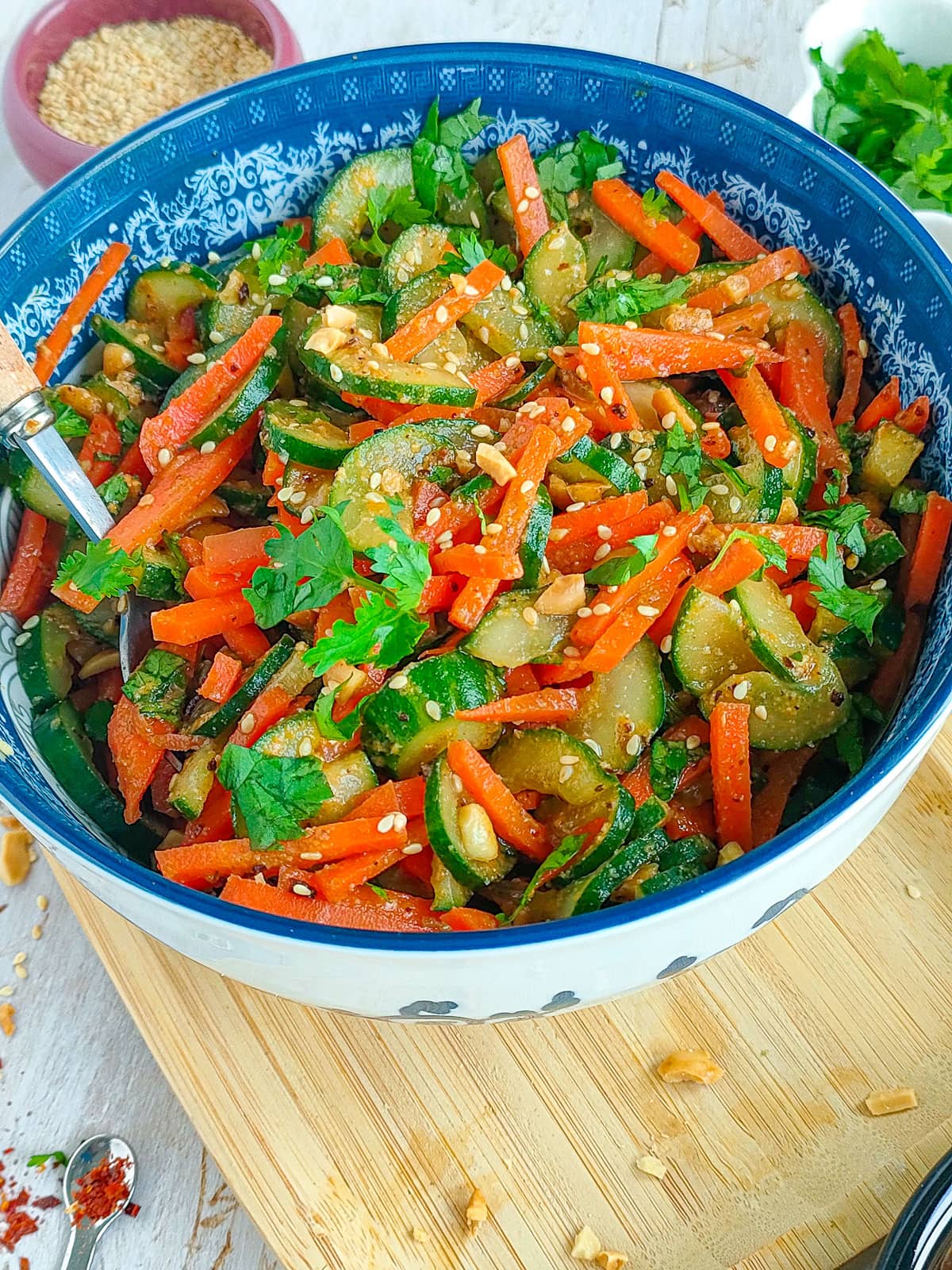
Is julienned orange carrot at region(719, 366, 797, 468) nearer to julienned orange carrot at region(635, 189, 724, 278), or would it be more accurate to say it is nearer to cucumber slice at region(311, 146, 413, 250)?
julienned orange carrot at region(635, 189, 724, 278)

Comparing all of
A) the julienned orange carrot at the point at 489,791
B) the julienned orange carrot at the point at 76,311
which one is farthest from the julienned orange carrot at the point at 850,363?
the julienned orange carrot at the point at 76,311

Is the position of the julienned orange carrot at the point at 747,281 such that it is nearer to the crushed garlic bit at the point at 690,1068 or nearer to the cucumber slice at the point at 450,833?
the cucumber slice at the point at 450,833

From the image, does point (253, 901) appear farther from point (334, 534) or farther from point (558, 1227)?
point (558, 1227)

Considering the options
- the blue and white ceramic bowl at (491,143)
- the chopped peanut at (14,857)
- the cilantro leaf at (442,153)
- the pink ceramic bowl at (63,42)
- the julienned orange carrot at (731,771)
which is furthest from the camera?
the pink ceramic bowl at (63,42)

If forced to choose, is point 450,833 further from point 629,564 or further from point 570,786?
point 629,564

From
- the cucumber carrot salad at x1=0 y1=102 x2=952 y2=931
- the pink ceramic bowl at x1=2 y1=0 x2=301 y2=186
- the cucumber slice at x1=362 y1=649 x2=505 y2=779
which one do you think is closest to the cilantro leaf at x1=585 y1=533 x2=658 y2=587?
the cucumber carrot salad at x1=0 y1=102 x2=952 y2=931

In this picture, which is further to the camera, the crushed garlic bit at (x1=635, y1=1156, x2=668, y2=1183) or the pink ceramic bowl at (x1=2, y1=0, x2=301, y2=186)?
the pink ceramic bowl at (x1=2, y1=0, x2=301, y2=186)
